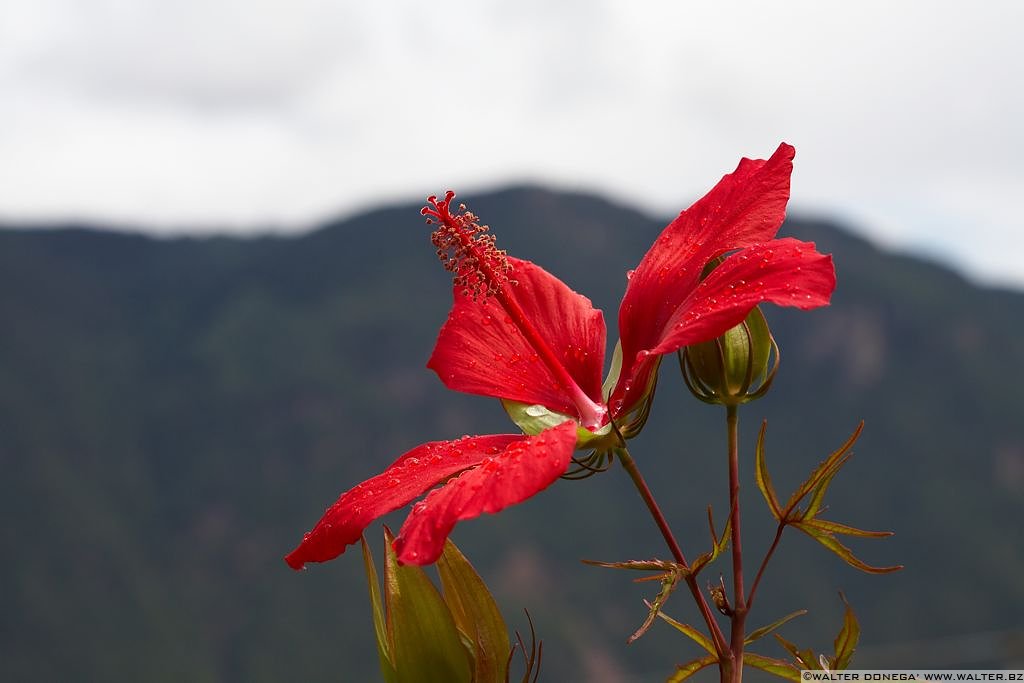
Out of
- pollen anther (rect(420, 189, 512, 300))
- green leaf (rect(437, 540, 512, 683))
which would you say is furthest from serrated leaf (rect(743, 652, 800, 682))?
pollen anther (rect(420, 189, 512, 300))

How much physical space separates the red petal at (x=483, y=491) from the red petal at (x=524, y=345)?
0.85ft

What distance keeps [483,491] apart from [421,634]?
0.22 meters

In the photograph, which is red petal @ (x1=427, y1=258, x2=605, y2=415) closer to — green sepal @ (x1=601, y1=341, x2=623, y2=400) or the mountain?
green sepal @ (x1=601, y1=341, x2=623, y2=400)

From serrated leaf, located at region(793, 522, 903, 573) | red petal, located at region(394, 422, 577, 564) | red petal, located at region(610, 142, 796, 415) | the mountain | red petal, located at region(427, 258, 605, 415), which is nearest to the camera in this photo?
red petal, located at region(394, 422, 577, 564)

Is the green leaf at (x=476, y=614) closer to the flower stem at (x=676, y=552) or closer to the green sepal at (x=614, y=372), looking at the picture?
the flower stem at (x=676, y=552)

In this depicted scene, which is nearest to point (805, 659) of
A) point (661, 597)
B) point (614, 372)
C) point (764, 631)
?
point (764, 631)

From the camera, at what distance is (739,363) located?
1.13 meters

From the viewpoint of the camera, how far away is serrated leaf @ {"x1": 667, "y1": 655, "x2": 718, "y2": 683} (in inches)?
38.2

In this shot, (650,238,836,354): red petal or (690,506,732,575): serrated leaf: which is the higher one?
(650,238,836,354): red petal

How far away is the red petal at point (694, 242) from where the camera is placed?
3.68 ft

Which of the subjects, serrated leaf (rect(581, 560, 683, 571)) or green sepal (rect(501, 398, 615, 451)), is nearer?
serrated leaf (rect(581, 560, 683, 571))

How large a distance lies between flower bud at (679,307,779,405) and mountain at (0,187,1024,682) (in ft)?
229

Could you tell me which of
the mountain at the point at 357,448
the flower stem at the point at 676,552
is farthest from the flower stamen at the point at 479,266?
the mountain at the point at 357,448

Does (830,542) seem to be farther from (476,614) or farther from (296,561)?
(296,561)
